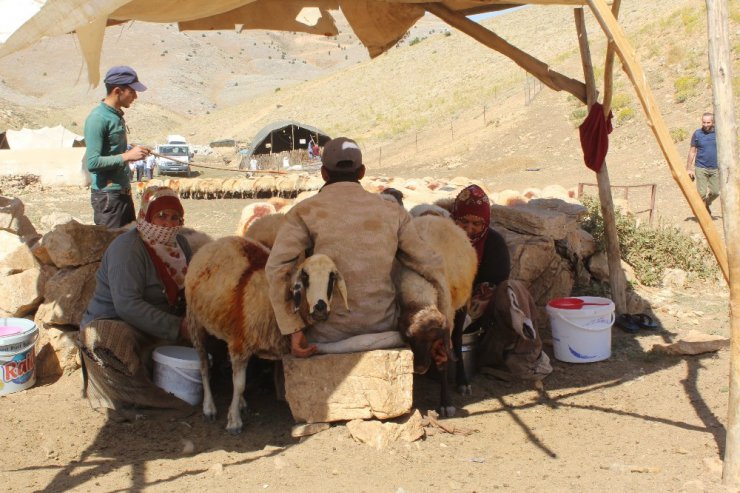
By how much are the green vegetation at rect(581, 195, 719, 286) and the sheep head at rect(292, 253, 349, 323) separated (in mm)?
4421

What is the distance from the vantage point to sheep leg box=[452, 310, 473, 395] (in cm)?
463

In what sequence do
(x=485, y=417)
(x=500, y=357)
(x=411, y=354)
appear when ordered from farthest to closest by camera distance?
(x=500, y=357)
(x=485, y=417)
(x=411, y=354)

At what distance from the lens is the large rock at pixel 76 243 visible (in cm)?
530

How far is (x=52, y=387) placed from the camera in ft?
16.5

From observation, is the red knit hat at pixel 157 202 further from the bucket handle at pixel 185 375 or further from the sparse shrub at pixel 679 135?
the sparse shrub at pixel 679 135

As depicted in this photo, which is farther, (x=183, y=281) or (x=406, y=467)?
(x=183, y=281)

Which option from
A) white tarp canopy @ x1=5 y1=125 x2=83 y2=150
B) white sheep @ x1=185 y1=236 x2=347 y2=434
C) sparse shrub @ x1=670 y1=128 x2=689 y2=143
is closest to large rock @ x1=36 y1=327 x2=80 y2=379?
white sheep @ x1=185 y1=236 x2=347 y2=434

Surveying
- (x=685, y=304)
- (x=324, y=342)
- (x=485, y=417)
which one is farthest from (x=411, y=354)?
(x=685, y=304)

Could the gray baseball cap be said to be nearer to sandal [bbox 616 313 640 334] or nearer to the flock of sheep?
the flock of sheep

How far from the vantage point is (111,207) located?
541 cm

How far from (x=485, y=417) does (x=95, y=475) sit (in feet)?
7.43

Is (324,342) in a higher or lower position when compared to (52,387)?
higher

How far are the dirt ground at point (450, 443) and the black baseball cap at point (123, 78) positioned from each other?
2.23m

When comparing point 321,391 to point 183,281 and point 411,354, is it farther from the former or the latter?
point 183,281
